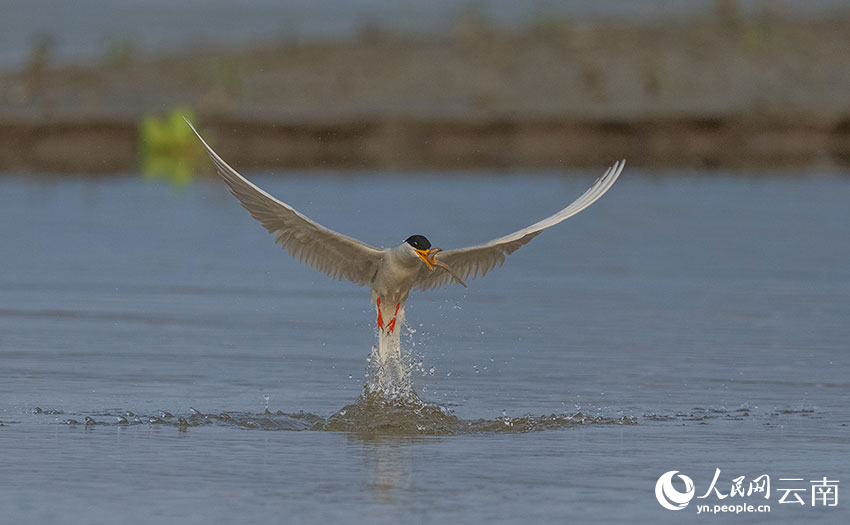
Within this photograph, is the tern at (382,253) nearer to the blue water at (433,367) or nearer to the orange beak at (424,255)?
the orange beak at (424,255)

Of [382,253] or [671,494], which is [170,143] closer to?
[382,253]

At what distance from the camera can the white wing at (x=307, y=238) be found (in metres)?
10.5

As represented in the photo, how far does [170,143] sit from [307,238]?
933 inches

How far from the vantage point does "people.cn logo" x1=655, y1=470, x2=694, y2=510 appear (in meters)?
7.89

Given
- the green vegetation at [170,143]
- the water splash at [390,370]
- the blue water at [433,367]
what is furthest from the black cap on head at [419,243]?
the green vegetation at [170,143]

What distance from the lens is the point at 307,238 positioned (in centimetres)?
1087

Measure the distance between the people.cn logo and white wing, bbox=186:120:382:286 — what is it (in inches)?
116


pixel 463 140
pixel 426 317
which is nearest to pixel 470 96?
pixel 463 140

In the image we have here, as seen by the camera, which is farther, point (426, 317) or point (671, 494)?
point (426, 317)

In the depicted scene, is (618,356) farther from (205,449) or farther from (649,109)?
(649,109)

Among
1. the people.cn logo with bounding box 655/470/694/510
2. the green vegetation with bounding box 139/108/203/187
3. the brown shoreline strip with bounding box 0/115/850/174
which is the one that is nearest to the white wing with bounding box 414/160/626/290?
the people.cn logo with bounding box 655/470/694/510

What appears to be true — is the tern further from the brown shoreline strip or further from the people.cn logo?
the brown shoreline strip

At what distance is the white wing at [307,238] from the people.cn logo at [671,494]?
2.94 m

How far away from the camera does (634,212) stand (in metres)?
21.9
